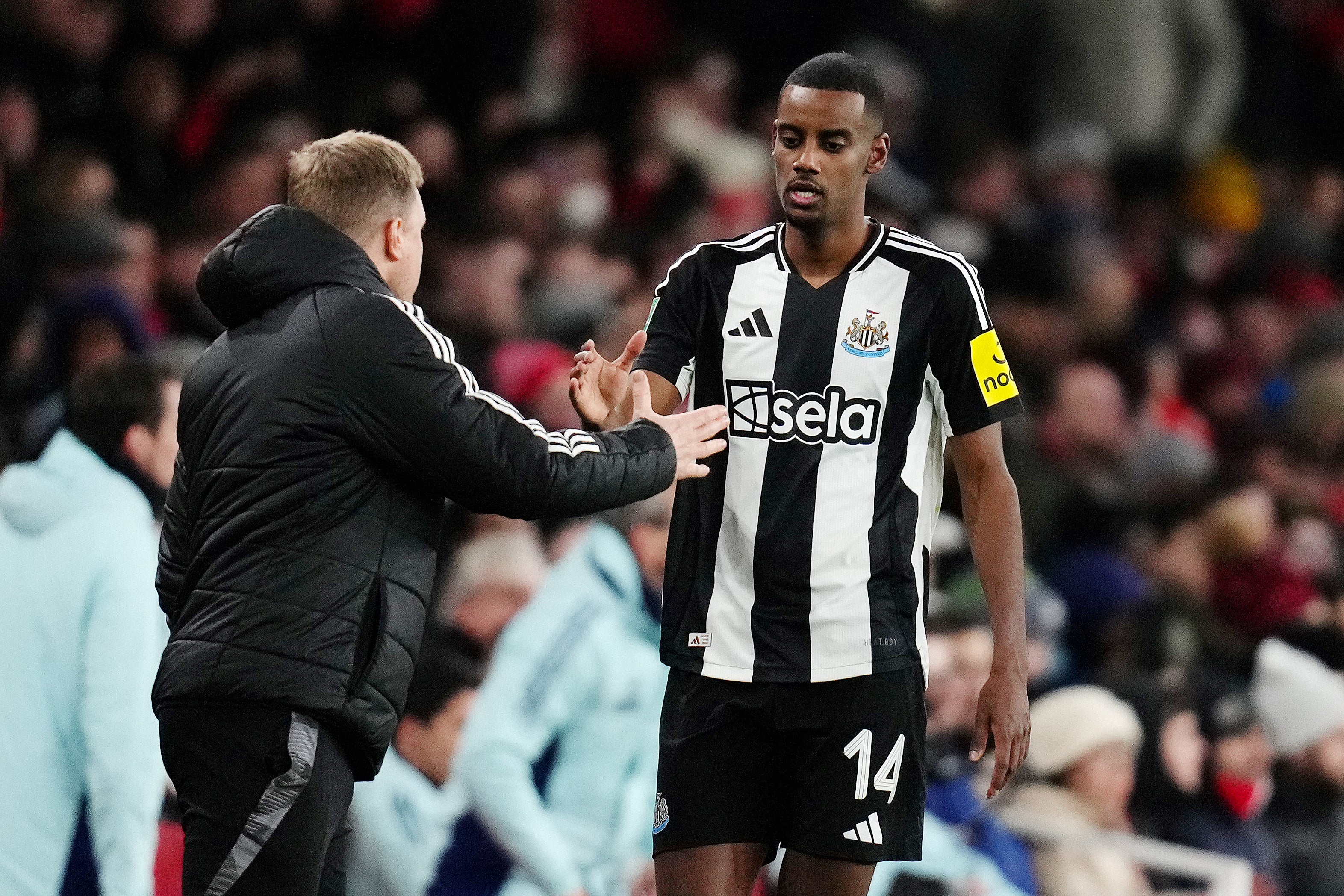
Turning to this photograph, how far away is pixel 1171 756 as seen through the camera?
6.97 metres

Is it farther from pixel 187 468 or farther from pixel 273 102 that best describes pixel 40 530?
pixel 273 102

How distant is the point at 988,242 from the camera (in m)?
10.7

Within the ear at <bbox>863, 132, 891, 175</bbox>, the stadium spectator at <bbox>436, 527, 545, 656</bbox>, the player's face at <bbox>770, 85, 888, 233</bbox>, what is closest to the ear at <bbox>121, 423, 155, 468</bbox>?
the stadium spectator at <bbox>436, 527, 545, 656</bbox>

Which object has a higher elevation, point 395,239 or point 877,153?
point 877,153

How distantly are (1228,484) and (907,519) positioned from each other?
19.9 feet

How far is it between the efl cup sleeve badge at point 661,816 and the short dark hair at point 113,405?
6.21 feet

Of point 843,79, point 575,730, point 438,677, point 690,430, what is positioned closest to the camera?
point 690,430

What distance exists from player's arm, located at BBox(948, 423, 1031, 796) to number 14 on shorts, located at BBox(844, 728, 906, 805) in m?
0.16

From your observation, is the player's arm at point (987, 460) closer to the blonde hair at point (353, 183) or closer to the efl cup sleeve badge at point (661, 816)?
the efl cup sleeve badge at point (661, 816)

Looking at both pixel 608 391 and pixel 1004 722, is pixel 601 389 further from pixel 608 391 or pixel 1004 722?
pixel 1004 722

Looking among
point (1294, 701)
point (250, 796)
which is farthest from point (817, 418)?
point (1294, 701)

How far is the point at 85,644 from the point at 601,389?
5.50ft

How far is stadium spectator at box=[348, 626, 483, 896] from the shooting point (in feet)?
16.9

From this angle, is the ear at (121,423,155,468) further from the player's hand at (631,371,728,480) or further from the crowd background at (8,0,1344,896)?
the player's hand at (631,371,728,480)
